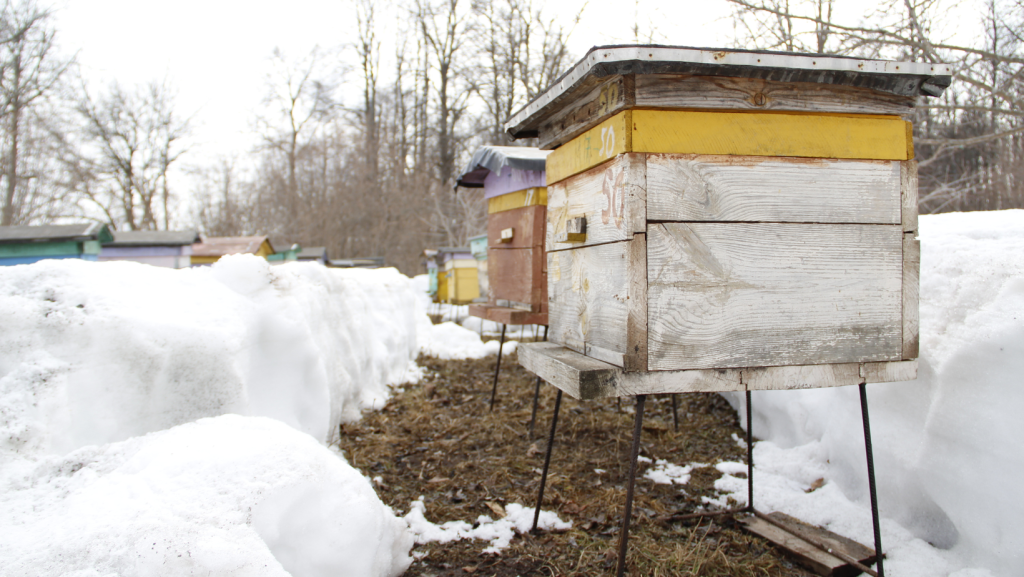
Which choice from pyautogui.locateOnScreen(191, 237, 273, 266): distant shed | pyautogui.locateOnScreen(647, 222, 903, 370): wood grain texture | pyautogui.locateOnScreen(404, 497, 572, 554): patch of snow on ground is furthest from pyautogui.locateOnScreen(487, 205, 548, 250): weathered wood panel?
pyautogui.locateOnScreen(191, 237, 273, 266): distant shed

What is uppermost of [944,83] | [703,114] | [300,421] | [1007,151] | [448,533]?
[1007,151]

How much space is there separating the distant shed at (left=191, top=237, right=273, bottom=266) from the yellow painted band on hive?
1038 centimetres

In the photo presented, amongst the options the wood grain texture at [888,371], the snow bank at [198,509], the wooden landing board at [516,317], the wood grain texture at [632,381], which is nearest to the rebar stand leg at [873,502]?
the wood grain texture at [888,371]

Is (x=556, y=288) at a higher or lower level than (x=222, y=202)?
lower

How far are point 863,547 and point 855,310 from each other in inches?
44.9

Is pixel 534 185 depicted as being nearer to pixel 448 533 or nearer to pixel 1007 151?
pixel 448 533

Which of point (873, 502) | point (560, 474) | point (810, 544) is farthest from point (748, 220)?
point (560, 474)

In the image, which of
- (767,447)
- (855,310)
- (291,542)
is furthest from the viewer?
(767,447)

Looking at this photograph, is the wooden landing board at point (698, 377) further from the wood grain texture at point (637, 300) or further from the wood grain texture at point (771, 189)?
the wood grain texture at point (771, 189)

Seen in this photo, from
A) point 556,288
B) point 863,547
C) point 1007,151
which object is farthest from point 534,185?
point 1007,151

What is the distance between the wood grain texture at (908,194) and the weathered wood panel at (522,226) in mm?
2123

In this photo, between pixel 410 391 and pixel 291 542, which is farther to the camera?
pixel 410 391

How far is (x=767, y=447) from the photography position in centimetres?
367

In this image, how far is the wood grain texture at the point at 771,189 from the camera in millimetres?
1843
